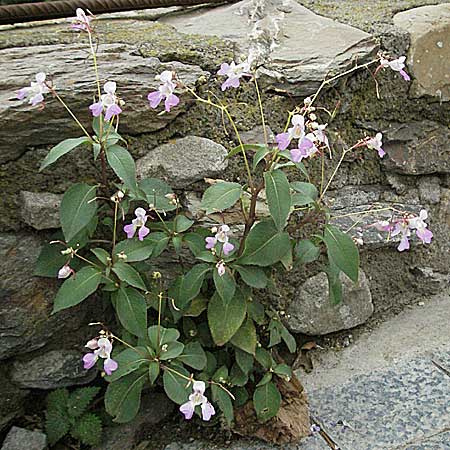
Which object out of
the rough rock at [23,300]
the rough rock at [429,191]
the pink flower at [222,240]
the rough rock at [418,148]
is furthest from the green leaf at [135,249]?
the rough rock at [429,191]

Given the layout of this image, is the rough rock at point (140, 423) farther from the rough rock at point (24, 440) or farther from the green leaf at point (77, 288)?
the green leaf at point (77, 288)

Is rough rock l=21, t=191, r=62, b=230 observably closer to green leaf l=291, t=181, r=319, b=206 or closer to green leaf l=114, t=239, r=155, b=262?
green leaf l=114, t=239, r=155, b=262

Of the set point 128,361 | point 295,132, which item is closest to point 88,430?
point 128,361

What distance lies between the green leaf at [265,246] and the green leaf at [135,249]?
0.68 feet

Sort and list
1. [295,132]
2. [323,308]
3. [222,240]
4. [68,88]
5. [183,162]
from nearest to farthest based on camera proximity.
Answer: [295,132], [222,240], [68,88], [183,162], [323,308]

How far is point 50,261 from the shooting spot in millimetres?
1524

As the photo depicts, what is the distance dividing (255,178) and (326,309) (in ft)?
1.41

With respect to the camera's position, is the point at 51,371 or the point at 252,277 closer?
the point at 252,277

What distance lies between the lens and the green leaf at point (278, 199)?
1332mm

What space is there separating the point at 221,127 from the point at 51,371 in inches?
29.2

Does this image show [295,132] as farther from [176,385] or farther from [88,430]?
[88,430]

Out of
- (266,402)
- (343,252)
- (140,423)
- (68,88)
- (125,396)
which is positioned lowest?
(140,423)

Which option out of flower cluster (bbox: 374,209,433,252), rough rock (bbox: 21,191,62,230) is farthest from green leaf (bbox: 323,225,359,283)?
rough rock (bbox: 21,191,62,230)

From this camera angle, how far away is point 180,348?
1.42 meters
